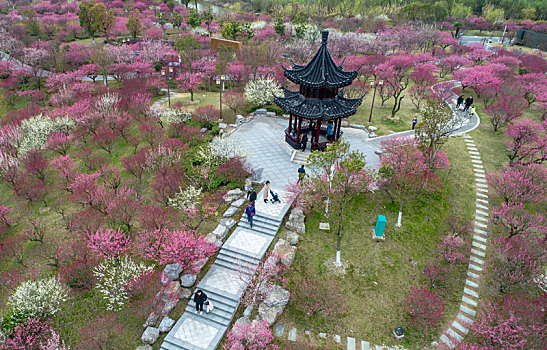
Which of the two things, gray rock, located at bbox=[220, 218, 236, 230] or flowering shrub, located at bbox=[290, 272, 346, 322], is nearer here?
flowering shrub, located at bbox=[290, 272, 346, 322]

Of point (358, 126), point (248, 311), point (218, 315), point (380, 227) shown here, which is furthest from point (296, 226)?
point (358, 126)

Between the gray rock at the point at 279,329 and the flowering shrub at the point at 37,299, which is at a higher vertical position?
the flowering shrub at the point at 37,299

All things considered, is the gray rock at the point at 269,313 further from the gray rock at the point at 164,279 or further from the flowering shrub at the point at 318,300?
the gray rock at the point at 164,279

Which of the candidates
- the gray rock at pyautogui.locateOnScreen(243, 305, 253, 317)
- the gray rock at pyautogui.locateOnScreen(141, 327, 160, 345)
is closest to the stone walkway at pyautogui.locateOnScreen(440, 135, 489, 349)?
the gray rock at pyautogui.locateOnScreen(243, 305, 253, 317)

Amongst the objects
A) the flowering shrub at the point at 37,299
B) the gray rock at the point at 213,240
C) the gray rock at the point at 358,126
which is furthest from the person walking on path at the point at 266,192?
the gray rock at the point at 358,126

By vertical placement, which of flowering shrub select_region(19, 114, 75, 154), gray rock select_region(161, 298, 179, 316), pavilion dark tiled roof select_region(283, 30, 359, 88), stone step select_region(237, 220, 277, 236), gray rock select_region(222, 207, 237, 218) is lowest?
gray rock select_region(161, 298, 179, 316)

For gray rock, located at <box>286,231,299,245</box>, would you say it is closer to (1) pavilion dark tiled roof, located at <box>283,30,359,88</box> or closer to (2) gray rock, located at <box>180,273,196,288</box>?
(2) gray rock, located at <box>180,273,196,288</box>
